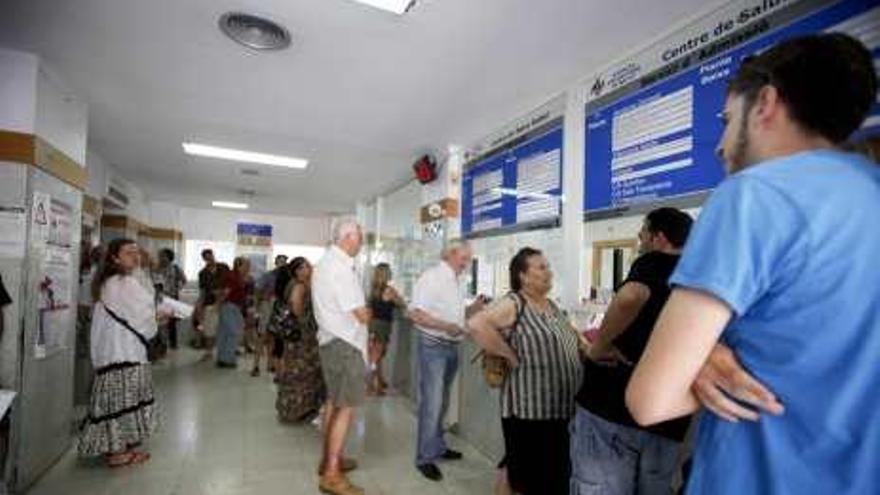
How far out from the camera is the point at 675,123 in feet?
7.35

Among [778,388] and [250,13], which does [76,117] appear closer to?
[250,13]

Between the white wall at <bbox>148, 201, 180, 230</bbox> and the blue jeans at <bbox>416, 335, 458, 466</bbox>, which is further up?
the white wall at <bbox>148, 201, 180, 230</bbox>

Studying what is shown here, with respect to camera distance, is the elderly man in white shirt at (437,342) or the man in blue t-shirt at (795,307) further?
the elderly man in white shirt at (437,342)

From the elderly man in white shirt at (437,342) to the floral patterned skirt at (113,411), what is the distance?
1769 millimetres

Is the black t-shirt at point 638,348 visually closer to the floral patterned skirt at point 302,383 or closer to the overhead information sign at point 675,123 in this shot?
the overhead information sign at point 675,123

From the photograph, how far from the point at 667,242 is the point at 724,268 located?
98 cm

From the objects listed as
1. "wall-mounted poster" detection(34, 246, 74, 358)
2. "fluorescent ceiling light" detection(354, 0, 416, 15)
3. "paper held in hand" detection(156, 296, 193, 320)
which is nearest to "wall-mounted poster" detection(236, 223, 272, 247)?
"paper held in hand" detection(156, 296, 193, 320)

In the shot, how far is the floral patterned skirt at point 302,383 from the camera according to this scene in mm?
3945

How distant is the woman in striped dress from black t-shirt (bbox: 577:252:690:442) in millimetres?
481

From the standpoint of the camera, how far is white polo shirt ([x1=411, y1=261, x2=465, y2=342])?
3160 mm

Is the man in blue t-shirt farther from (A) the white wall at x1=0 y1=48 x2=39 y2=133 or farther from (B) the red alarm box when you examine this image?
(B) the red alarm box

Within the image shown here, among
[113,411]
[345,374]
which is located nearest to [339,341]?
[345,374]

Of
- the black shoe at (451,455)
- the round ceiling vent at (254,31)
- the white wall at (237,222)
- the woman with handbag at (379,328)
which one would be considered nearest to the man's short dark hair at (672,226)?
the round ceiling vent at (254,31)

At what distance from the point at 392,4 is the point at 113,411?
9.35ft
